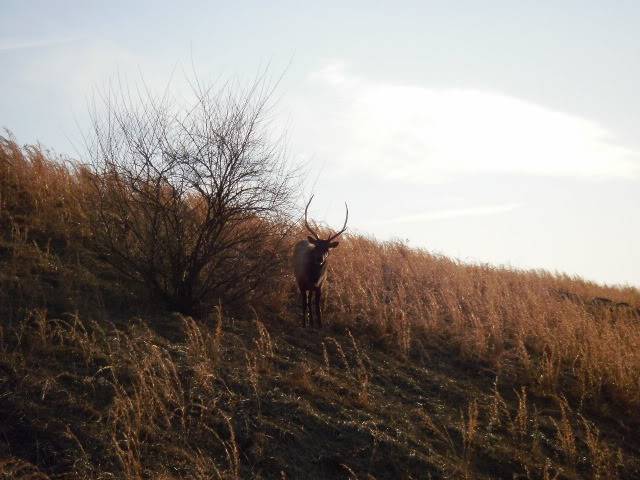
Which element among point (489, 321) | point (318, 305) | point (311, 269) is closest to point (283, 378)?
point (318, 305)

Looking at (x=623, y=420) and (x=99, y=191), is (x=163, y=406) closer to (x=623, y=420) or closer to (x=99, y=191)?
(x=99, y=191)

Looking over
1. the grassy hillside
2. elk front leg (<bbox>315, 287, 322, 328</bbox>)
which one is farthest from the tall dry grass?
elk front leg (<bbox>315, 287, 322, 328</bbox>)

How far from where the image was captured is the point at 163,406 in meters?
5.93

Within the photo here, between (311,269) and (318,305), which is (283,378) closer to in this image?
(318,305)

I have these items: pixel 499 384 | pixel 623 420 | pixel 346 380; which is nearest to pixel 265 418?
pixel 346 380

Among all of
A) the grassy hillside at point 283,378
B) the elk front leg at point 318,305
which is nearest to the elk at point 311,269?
the elk front leg at point 318,305

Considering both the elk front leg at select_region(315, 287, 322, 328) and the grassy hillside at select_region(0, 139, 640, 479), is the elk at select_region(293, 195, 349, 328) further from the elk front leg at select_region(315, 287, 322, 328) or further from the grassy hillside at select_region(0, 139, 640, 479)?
the grassy hillside at select_region(0, 139, 640, 479)

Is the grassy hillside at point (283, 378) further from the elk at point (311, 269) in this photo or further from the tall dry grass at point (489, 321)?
the elk at point (311, 269)

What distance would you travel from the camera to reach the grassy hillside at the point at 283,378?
18.7 feet

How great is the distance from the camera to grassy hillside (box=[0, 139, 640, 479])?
5.70 meters

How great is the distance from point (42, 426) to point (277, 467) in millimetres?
1790

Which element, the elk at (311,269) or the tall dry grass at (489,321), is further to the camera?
the elk at (311,269)

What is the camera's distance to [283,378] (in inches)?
292

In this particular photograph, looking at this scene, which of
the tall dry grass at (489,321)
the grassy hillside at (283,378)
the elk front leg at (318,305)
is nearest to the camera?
the grassy hillside at (283,378)
